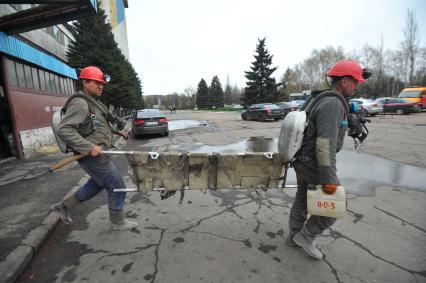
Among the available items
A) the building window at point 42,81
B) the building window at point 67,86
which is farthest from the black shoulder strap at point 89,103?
the building window at point 67,86

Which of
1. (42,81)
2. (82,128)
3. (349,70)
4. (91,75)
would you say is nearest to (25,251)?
(82,128)

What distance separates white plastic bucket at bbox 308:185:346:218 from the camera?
7.11 feet

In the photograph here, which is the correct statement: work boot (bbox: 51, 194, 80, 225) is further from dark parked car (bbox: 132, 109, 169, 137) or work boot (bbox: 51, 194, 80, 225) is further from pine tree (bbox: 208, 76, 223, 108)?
pine tree (bbox: 208, 76, 223, 108)

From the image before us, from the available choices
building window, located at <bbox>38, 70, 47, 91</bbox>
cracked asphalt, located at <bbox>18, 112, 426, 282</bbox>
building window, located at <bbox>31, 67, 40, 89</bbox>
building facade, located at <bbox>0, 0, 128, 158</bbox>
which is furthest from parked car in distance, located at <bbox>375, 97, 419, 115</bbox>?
building window, located at <bbox>31, 67, 40, 89</bbox>

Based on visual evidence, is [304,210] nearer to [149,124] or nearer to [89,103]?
[89,103]

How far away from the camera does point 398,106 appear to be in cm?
2136

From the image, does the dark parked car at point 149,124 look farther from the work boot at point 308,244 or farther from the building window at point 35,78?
the work boot at point 308,244

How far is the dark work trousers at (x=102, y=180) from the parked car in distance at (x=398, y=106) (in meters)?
25.6

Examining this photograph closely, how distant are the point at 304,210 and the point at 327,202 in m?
0.53

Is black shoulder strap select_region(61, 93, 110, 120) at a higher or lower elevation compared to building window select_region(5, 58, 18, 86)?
lower

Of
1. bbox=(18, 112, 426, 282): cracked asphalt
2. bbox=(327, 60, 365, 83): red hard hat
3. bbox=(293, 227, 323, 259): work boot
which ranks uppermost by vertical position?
bbox=(327, 60, 365, 83): red hard hat

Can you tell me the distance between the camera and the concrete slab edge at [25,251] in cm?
228

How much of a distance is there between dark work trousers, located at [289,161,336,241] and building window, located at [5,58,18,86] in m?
9.08

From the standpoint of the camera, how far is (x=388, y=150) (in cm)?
774
